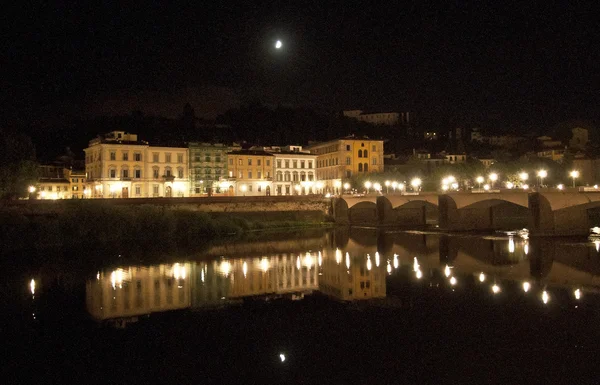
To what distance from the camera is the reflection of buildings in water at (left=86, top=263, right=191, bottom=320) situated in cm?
2211

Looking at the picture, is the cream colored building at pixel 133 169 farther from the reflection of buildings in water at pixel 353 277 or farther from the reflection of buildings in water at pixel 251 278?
the reflection of buildings in water at pixel 353 277

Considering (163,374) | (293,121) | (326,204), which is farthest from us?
(293,121)

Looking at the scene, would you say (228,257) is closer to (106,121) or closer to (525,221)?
(525,221)

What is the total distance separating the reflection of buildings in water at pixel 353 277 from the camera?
24.8 m

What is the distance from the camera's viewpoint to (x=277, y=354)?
16.2m

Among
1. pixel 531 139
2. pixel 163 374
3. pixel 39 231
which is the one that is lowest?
pixel 163 374

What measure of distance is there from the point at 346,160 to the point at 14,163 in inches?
1899

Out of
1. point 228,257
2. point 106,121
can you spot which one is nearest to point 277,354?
point 228,257

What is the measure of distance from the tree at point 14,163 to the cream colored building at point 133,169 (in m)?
15.7

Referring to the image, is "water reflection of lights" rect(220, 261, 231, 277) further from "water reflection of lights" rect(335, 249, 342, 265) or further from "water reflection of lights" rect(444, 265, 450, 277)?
"water reflection of lights" rect(444, 265, 450, 277)

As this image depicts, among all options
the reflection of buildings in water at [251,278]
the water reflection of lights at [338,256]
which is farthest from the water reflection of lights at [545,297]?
the water reflection of lights at [338,256]

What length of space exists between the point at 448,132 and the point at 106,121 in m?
84.4

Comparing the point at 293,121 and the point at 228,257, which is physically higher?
the point at 293,121

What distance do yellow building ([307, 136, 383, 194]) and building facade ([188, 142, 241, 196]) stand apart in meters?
17.3
